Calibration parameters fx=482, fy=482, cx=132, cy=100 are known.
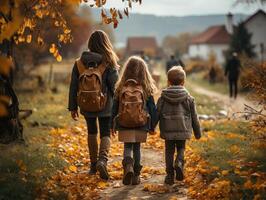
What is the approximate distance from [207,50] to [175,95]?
82.4 metres

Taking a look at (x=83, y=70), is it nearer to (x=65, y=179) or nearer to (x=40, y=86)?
(x=65, y=179)

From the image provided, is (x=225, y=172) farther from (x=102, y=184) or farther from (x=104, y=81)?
(x=104, y=81)

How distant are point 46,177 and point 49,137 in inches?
163

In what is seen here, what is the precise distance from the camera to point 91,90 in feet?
23.4

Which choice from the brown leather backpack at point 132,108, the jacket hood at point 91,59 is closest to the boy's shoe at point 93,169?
the brown leather backpack at point 132,108

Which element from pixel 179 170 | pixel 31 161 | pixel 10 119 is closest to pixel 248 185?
pixel 179 170

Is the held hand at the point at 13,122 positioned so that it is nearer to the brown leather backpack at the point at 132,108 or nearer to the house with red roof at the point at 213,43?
the brown leather backpack at the point at 132,108

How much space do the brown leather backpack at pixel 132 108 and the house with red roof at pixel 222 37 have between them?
4878cm

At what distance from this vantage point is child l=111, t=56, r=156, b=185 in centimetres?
687

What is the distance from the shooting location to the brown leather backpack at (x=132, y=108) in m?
6.85

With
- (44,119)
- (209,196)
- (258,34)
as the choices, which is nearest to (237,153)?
(209,196)

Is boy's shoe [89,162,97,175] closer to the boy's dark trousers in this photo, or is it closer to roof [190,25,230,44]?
the boy's dark trousers

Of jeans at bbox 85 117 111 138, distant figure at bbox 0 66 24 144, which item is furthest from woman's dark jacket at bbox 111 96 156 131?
distant figure at bbox 0 66 24 144

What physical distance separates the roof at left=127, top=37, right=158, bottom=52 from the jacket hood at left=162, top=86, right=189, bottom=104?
105 metres
